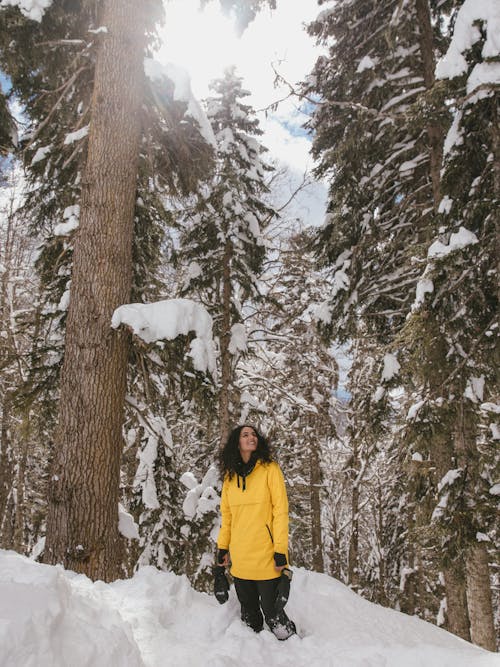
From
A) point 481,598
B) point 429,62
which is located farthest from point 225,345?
point 429,62

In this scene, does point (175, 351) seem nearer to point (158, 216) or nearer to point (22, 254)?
point (158, 216)

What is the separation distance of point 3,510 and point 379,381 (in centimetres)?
1617

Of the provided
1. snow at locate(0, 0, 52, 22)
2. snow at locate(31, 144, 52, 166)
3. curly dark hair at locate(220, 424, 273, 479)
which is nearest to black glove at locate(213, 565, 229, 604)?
curly dark hair at locate(220, 424, 273, 479)

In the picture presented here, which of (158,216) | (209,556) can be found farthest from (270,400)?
(158,216)

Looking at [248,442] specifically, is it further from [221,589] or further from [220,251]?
[220,251]

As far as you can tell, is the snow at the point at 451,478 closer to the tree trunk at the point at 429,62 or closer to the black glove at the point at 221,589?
the black glove at the point at 221,589

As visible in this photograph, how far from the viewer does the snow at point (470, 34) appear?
4.13 metres

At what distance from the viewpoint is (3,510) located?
16.9 meters

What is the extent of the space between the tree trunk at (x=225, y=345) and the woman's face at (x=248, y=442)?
5.04 meters

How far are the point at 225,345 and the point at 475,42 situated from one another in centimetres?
674

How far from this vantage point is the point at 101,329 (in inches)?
176

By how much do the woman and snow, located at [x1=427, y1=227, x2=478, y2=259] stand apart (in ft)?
9.47

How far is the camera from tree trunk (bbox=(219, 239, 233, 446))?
30.6 feet

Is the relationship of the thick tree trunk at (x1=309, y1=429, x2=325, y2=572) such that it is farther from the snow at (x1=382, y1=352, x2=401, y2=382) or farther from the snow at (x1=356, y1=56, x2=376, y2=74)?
the snow at (x1=356, y1=56, x2=376, y2=74)
